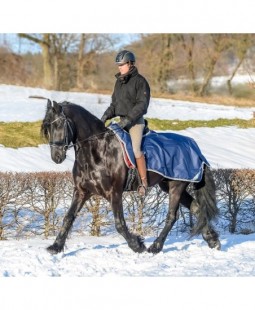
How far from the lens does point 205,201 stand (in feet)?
30.8

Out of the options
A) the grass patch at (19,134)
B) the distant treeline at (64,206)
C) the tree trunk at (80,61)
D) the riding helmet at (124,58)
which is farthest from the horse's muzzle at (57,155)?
the tree trunk at (80,61)

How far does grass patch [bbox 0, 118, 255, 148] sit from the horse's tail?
294 inches

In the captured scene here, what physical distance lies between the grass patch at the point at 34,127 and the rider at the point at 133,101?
785 cm

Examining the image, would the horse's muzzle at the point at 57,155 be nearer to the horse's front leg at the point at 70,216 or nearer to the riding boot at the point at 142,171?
the horse's front leg at the point at 70,216

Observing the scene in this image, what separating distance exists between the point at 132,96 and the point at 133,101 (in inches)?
2.6

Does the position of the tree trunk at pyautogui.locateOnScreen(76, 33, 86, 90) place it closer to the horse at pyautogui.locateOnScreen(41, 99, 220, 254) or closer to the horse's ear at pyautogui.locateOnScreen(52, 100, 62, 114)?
the horse at pyautogui.locateOnScreen(41, 99, 220, 254)

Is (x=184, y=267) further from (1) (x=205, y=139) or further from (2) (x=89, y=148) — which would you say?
(1) (x=205, y=139)

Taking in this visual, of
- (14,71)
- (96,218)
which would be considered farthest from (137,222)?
(14,71)

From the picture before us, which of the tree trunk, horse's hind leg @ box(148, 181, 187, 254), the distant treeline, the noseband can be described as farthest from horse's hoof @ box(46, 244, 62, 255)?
the tree trunk

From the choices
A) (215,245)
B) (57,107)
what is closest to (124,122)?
(57,107)

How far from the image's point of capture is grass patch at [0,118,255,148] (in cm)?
1902

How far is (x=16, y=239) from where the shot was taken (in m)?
10.2

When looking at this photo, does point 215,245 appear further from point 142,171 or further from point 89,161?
point 89,161

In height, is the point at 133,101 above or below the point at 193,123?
above
